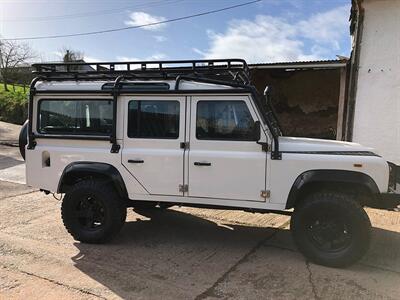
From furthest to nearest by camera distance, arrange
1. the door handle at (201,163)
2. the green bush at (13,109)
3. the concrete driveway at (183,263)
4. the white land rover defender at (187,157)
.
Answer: the green bush at (13,109) < the door handle at (201,163) < the white land rover defender at (187,157) < the concrete driveway at (183,263)

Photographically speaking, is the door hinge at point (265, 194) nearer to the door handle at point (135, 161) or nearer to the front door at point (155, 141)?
the front door at point (155, 141)

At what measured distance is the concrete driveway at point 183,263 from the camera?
13.2 ft

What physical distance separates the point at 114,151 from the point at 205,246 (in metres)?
1.67

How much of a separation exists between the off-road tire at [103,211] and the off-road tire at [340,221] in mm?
2180

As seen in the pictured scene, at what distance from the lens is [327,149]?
4.72 m

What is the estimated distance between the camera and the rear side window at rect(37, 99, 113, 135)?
5316 millimetres

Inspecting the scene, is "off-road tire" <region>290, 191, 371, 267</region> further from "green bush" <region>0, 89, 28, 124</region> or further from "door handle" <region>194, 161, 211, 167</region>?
"green bush" <region>0, 89, 28, 124</region>

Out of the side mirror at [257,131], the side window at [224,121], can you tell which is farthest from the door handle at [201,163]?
the side mirror at [257,131]

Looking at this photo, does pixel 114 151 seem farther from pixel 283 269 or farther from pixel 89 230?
pixel 283 269

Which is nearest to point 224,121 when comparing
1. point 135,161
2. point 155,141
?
point 155,141

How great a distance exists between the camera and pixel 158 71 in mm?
5406

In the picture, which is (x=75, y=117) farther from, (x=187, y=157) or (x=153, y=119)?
(x=187, y=157)

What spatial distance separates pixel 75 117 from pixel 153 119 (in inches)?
43.2

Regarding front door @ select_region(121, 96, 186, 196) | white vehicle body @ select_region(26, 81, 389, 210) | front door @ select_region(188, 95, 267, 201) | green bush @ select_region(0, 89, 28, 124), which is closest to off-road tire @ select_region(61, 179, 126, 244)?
white vehicle body @ select_region(26, 81, 389, 210)
